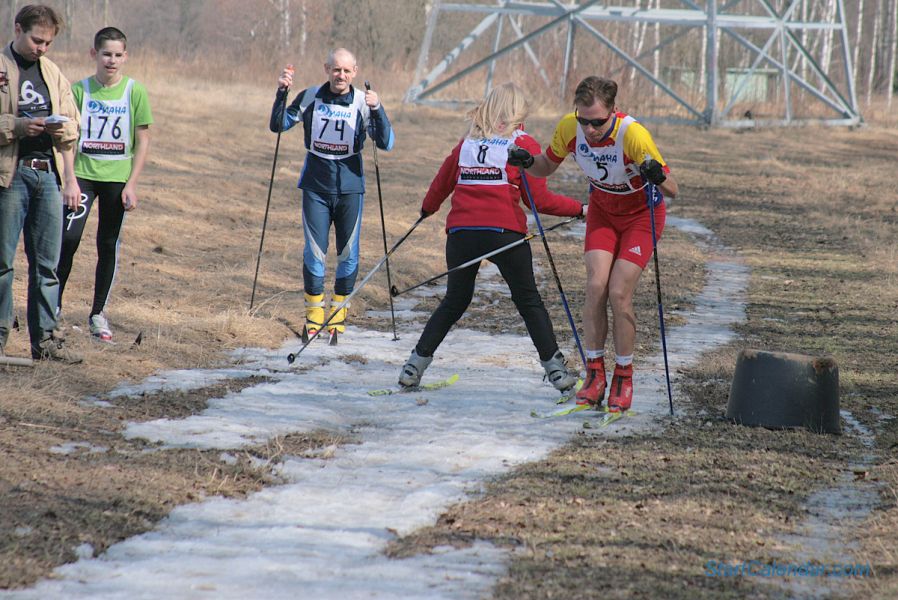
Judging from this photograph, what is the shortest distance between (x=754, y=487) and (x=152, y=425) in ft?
10.3

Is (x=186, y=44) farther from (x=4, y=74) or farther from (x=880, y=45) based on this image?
(x=4, y=74)

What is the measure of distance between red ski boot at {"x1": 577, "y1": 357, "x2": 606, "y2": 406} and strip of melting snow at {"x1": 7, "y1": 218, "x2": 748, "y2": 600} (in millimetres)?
248

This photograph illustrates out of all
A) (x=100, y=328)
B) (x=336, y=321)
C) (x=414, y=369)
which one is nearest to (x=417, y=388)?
(x=414, y=369)

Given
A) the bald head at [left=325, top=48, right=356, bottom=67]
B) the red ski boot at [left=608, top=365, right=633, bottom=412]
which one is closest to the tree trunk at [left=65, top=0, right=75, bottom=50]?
the bald head at [left=325, top=48, right=356, bottom=67]

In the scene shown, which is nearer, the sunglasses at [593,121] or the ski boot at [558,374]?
the sunglasses at [593,121]

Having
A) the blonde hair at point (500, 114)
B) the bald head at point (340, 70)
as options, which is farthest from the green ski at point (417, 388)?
the bald head at point (340, 70)

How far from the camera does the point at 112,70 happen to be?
7754mm

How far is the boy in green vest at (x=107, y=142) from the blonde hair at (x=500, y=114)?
2.36 m

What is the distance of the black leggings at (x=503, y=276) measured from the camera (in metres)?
6.92

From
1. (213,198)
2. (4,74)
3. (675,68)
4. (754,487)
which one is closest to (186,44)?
(675,68)

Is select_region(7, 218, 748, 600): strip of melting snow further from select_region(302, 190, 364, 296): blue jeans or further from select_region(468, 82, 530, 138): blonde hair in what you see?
select_region(468, 82, 530, 138): blonde hair

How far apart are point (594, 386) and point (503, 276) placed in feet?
2.81

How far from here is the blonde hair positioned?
684 cm

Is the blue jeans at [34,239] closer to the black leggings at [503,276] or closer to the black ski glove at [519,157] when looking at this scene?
the black leggings at [503,276]
